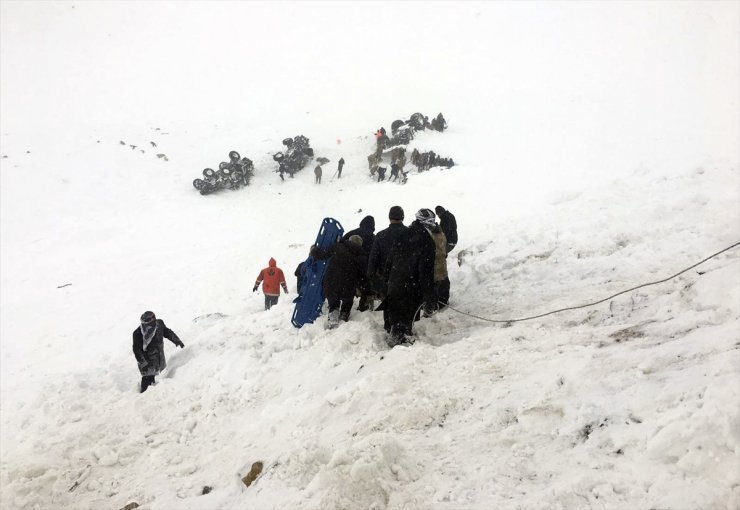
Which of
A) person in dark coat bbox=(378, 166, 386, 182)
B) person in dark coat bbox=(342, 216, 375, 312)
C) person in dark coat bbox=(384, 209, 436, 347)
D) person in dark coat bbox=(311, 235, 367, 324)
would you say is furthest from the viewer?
person in dark coat bbox=(378, 166, 386, 182)

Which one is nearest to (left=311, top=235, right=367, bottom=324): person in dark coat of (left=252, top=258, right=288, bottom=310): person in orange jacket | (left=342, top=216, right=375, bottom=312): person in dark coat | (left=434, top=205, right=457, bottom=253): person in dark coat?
(left=342, top=216, right=375, bottom=312): person in dark coat

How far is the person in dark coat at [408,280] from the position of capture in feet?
18.1

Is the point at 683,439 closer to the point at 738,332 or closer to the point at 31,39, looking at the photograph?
the point at 738,332

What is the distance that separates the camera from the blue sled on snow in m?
6.70

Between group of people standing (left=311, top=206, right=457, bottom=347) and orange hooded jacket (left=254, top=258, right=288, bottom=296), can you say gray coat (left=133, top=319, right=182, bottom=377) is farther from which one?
orange hooded jacket (left=254, top=258, right=288, bottom=296)

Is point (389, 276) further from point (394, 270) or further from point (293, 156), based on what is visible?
point (293, 156)

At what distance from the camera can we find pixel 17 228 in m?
16.1

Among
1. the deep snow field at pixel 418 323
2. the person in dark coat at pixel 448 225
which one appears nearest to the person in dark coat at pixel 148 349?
the deep snow field at pixel 418 323

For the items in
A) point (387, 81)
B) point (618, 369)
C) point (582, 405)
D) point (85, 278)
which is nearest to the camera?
point (582, 405)

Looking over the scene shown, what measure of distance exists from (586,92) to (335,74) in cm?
2176

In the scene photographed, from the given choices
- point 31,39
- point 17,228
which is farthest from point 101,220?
point 31,39

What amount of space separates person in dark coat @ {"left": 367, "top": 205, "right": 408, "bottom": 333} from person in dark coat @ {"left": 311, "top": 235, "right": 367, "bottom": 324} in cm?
33

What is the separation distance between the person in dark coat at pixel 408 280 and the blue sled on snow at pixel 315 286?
4.72ft

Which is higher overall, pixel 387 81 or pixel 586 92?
pixel 387 81
